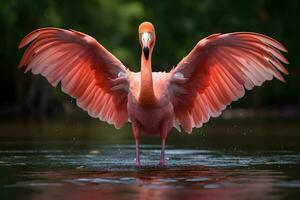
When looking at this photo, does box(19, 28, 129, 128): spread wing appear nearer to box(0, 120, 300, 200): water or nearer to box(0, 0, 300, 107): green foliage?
box(0, 120, 300, 200): water

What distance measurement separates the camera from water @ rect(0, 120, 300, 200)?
35.1ft

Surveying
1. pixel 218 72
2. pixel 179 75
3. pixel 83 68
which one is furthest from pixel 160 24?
pixel 179 75

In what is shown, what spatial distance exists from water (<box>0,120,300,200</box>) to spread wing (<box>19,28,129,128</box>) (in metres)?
0.90

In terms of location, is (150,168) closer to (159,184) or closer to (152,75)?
(152,75)

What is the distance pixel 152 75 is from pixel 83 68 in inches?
62.4

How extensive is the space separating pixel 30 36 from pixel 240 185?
4.59 metres

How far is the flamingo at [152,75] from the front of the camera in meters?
14.5

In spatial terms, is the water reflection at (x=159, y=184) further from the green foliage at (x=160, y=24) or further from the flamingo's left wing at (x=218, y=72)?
the green foliage at (x=160, y=24)

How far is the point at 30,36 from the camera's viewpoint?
567 inches

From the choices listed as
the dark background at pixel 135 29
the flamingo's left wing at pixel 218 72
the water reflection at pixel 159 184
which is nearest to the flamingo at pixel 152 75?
the flamingo's left wing at pixel 218 72

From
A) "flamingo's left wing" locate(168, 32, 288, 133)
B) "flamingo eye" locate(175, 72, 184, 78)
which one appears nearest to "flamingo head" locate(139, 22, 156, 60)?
"flamingo's left wing" locate(168, 32, 288, 133)

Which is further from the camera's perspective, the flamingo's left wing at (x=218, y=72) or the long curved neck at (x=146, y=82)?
the flamingo's left wing at (x=218, y=72)

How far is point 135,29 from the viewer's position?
59.4 meters

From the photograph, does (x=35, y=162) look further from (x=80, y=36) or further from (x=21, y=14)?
(x=21, y=14)
